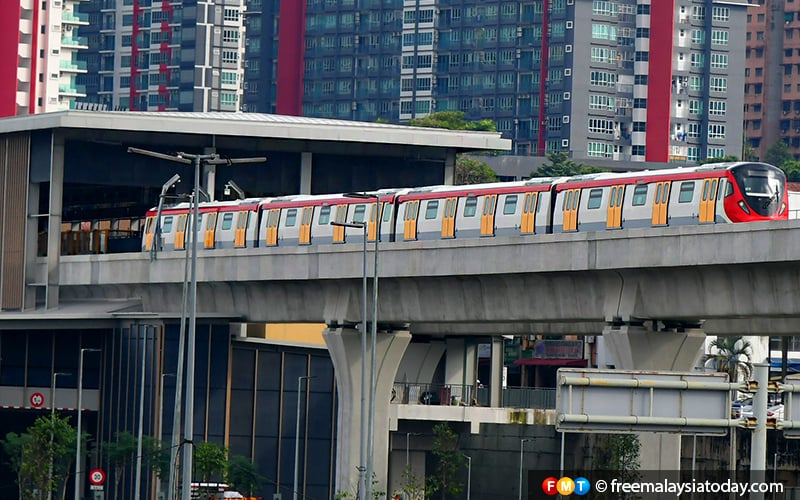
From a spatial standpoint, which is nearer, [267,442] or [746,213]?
[746,213]

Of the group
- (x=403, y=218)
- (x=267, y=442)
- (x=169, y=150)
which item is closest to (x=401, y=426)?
(x=267, y=442)

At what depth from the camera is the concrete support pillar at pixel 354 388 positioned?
73.1 metres

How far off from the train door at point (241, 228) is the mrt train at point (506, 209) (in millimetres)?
44

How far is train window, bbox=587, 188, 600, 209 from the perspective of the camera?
63.4 metres

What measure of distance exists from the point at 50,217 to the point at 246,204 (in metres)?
11.5

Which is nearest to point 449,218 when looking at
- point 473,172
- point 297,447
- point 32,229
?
point 297,447

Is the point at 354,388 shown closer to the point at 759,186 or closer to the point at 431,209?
the point at 431,209

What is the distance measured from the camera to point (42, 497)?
85.6m

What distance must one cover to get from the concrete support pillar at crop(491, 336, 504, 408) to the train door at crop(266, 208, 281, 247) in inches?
847

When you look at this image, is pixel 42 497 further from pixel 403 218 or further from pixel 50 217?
pixel 403 218

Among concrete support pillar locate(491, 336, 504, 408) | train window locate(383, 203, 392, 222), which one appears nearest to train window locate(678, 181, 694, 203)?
train window locate(383, 203, 392, 222)

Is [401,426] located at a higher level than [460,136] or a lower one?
lower

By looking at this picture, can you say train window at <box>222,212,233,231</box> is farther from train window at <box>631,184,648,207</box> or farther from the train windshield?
the train windshield

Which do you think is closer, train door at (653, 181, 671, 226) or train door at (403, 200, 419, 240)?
train door at (653, 181, 671, 226)
